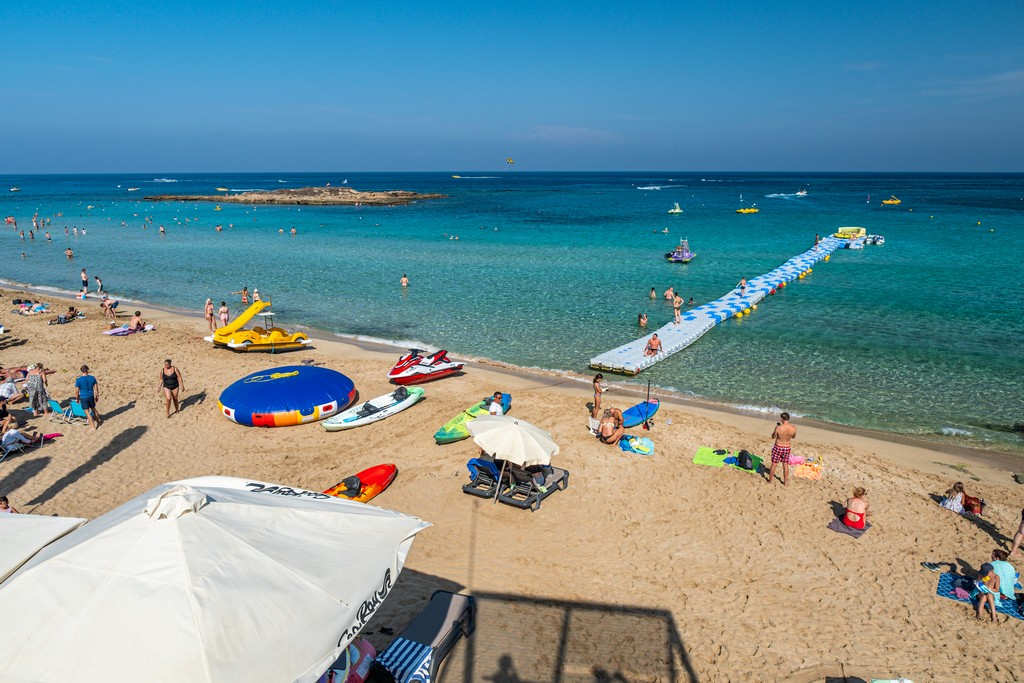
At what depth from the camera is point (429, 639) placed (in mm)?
6590

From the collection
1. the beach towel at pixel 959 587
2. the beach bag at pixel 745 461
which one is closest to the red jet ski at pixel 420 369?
the beach bag at pixel 745 461

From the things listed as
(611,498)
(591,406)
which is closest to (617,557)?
(611,498)

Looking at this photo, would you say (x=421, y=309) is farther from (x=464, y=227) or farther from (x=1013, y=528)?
(x=464, y=227)

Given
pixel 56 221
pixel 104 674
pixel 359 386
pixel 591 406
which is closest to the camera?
pixel 104 674

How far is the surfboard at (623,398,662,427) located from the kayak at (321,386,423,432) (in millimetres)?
5251

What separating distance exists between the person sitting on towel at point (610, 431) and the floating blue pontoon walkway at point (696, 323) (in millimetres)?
5869

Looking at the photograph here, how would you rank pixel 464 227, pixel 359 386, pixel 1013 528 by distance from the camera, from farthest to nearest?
pixel 464 227, pixel 359 386, pixel 1013 528

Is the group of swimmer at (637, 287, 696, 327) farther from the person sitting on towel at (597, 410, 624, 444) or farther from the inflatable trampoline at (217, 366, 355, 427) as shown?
the inflatable trampoline at (217, 366, 355, 427)

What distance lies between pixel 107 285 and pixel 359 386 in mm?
25171

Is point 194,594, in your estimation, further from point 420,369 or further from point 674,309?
point 674,309

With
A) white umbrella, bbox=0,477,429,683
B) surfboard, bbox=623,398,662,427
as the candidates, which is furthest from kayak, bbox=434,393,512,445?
white umbrella, bbox=0,477,429,683

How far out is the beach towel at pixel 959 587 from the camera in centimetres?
771

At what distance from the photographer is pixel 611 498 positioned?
1038cm

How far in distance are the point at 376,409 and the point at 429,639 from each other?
25.8ft
